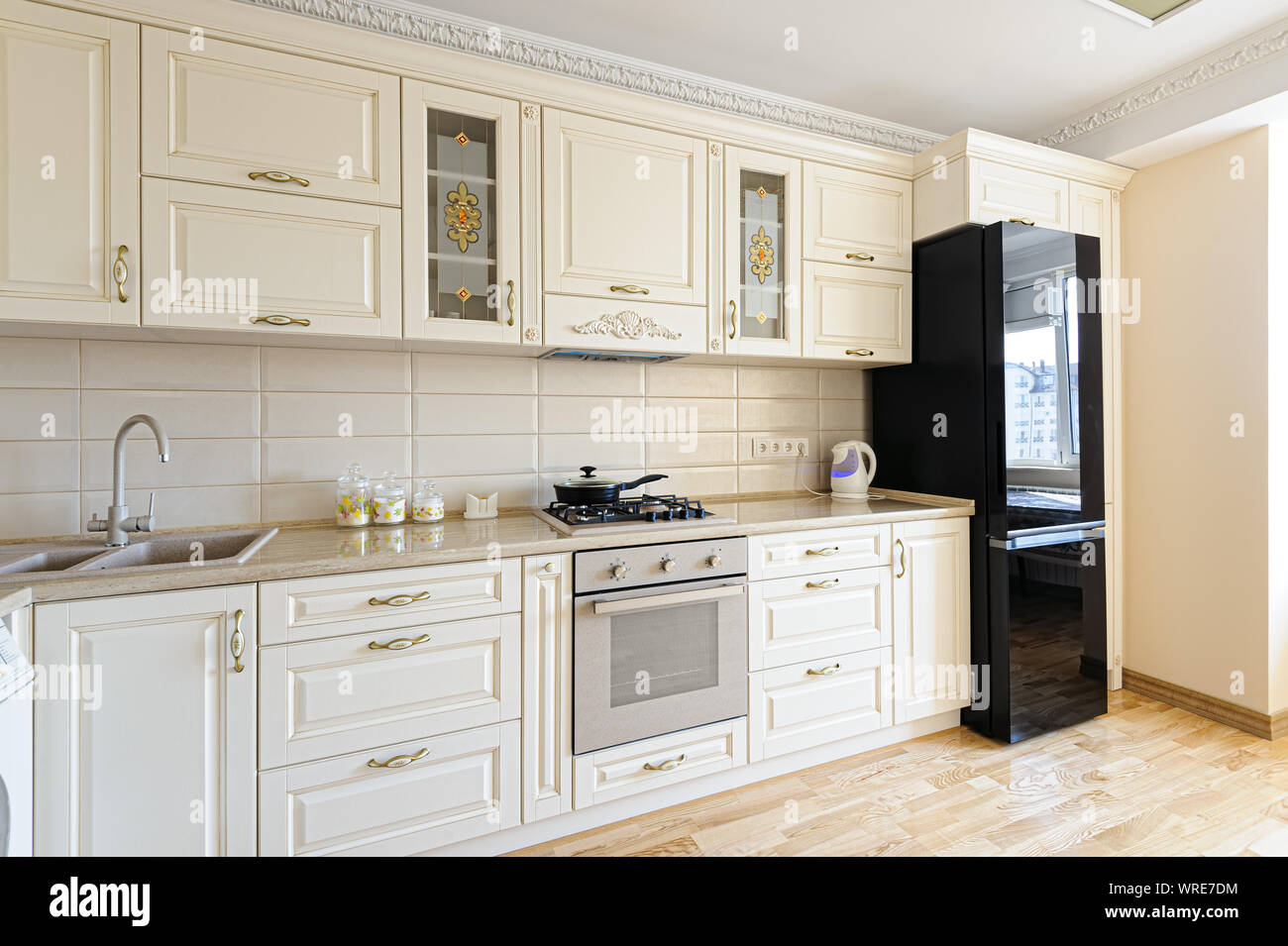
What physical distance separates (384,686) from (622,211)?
65.7 inches

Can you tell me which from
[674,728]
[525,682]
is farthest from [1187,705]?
[525,682]

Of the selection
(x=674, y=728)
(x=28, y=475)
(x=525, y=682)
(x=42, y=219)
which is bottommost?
(x=674, y=728)

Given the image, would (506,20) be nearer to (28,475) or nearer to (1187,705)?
(28,475)

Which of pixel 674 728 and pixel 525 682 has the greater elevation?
pixel 525 682

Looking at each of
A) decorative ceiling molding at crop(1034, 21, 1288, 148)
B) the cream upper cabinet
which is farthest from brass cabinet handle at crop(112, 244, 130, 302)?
decorative ceiling molding at crop(1034, 21, 1288, 148)

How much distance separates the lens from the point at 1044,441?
2.40 metres

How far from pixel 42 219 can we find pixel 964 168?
2.96m

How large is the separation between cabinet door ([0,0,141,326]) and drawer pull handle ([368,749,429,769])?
4.31ft

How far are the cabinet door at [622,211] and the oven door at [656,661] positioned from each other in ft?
3.44

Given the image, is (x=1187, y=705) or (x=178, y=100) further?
(x=1187, y=705)

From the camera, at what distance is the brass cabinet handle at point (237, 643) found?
1469 millimetres

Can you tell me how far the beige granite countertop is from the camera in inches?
54.7

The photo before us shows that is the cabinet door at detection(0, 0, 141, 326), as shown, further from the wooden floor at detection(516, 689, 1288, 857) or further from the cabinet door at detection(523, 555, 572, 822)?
the wooden floor at detection(516, 689, 1288, 857)

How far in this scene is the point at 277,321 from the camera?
1.75 meters
